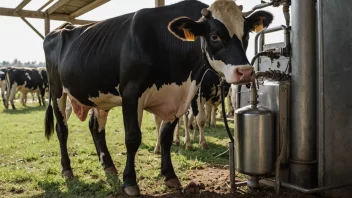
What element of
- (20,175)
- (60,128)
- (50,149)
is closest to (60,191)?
(20,175)

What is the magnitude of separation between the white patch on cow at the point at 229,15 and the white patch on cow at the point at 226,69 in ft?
0.88

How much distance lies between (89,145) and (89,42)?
10.4 ft

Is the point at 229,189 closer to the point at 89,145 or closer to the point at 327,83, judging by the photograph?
the point at 327,83

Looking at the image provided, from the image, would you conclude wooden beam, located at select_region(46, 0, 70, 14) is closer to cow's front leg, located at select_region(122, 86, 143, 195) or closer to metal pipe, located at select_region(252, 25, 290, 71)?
cow's front leg, located at select_region(122, 86, 143, 195)

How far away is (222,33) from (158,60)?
0.76 meters

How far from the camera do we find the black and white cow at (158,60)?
125 inches

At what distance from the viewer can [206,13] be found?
127 inches

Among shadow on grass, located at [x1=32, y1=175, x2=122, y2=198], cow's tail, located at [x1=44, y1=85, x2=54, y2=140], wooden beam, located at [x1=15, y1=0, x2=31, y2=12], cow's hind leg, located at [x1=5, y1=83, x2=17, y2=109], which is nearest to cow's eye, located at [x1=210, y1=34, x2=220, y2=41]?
shadow on grass, located at [x1=32, y1=175, x2=122, y2=198]

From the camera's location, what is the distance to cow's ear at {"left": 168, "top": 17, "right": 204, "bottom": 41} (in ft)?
10.5

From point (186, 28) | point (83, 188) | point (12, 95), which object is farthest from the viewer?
point (12, 95)

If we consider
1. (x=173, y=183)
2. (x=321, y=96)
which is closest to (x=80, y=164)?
(x=173, y=183)

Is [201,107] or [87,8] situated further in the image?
[87,8]

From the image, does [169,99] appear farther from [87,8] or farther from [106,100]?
[87,8]

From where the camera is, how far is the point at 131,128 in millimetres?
3662
